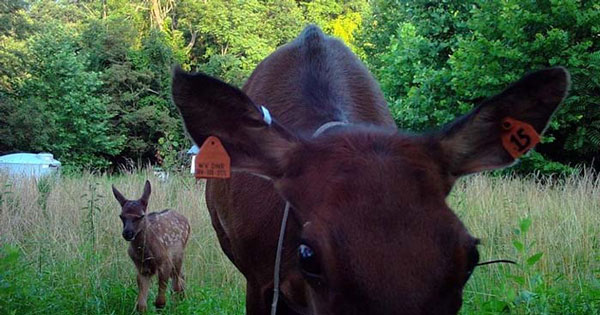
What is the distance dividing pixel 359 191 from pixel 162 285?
224 inches

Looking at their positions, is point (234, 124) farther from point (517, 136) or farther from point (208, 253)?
point (208, 253)

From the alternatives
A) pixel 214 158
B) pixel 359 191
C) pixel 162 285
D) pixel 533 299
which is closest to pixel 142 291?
pixel 162 285

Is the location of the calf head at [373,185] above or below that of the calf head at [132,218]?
above

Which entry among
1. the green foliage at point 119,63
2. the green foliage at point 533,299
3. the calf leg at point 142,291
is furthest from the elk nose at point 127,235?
the green foliage at point 119,63

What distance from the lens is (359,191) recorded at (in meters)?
2.25

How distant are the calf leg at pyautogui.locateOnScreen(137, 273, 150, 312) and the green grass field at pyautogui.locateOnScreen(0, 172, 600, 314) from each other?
0.54ft

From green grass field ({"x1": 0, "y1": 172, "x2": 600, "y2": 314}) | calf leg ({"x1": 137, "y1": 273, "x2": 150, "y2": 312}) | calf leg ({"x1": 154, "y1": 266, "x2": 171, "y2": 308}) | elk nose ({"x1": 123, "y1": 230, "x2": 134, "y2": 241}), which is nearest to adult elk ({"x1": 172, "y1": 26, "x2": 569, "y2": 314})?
green grass field ({"x1": 0, "y1": 172, "x2": 600, "y2": 314})

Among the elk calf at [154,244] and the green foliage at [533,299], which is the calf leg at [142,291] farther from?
the green foliage at [533,299]

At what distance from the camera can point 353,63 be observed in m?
4.63

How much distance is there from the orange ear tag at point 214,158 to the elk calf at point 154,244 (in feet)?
16.2

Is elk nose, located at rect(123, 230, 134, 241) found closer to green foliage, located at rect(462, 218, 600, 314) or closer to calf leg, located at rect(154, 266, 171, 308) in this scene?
calf leg, located at rect(154, 266, 171, 308)

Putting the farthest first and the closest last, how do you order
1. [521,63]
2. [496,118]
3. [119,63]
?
[119,63] < [521,63] < [496,118]

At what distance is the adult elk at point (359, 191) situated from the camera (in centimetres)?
206

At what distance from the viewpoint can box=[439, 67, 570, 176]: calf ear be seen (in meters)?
2.56
